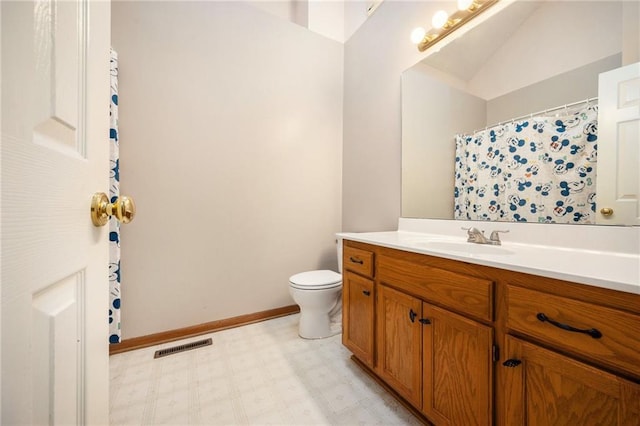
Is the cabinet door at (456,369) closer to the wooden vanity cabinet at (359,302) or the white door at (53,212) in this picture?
the wooden vanity cabinet at (359,302)

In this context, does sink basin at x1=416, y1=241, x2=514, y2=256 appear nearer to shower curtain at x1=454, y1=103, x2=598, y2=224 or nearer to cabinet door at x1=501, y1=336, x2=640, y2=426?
shower curtain at x1=454, y1=103, x2=598, y2=224

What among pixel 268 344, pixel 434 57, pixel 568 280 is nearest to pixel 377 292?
pixel 568 280

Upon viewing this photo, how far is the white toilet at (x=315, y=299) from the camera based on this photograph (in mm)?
1771

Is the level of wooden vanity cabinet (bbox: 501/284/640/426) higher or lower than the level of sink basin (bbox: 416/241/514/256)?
lower

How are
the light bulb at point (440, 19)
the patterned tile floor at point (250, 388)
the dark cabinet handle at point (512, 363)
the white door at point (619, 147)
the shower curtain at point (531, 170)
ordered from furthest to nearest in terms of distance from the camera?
1. the light bulb at point (440, 19)
2. the patterned tile floor at point (250, 388)
3. the shower curtain at point (531, 170)
4. the white door at point (619, 147)
5. the dark cabinet handle at point (512, 363)

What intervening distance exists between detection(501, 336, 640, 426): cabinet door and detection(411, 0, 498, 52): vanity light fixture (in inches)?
63.8

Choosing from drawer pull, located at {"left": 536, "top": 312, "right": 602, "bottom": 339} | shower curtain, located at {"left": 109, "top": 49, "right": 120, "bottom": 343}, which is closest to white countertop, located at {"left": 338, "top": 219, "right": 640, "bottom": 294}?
drawer pull, located at {"left": 536, "top": 312, "right": 602, "bottom": 339}

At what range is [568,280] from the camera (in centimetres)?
65

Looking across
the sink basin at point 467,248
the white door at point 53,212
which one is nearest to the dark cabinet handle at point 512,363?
the sink basin at point 467,248

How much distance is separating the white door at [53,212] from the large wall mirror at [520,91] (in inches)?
61.6

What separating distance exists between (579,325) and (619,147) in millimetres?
760

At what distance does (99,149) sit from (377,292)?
1197 mm

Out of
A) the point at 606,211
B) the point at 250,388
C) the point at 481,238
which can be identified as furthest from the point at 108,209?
the point at 606,211

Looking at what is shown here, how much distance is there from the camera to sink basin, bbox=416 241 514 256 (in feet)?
3.62
